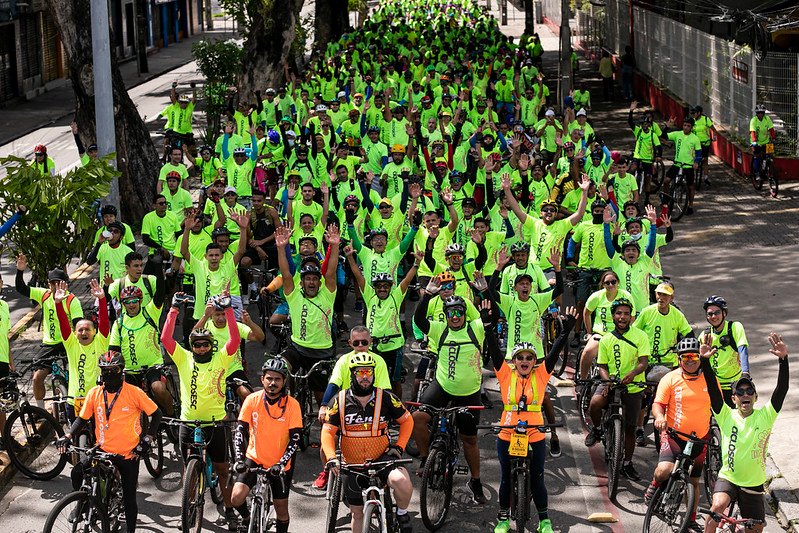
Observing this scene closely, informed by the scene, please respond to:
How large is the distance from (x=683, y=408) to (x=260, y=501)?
353 centimetres

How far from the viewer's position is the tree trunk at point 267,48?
31.2m

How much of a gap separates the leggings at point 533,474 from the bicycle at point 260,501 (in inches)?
70.6

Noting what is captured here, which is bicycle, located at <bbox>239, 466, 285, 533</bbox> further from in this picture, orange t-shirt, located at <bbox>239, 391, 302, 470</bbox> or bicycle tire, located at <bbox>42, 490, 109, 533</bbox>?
bicycle tire, located at <bbox>42, 490, 109, 533</bbox>

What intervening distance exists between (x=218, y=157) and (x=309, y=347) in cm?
922

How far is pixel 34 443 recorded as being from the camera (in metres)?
12.7

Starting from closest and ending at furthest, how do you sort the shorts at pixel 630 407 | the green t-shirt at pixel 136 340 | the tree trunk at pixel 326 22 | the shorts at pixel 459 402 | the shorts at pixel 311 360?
the shorts at pixel 459 402 < the shorts at pixel 630 407 < the green t-shirt at pixel 136 340 < the shorts at pixel 311 360 < the tree trunk at pixel 326 22

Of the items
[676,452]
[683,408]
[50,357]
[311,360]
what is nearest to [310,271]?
[311,360]

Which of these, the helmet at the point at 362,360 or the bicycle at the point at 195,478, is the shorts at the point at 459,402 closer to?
the helmet at the point at 362,360

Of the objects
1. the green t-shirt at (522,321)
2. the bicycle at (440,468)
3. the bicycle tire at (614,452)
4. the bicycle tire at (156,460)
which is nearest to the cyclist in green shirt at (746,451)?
the bicycle tire at (614,452)

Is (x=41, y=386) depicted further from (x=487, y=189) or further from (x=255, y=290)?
(x=487, y=189)

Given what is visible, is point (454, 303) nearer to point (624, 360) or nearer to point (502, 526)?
point (624, 360)

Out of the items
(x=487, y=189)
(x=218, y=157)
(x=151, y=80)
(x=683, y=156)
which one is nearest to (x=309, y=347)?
(x=487, y=189)

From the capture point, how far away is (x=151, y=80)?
51.2 metres

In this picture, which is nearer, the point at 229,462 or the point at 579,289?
the point at 229,462
